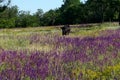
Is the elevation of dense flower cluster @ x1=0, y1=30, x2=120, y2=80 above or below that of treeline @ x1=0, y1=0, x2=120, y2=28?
above

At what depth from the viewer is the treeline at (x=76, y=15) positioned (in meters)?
92.8

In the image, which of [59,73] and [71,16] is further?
[71,16]

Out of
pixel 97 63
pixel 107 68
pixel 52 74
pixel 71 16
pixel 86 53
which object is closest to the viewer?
pixel 52 74

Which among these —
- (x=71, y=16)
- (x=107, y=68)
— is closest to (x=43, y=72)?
(x=107, y=68)

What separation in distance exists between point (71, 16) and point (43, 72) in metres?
114

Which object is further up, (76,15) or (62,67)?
(62,67)

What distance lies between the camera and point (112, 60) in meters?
8.23

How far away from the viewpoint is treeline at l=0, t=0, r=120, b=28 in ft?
304

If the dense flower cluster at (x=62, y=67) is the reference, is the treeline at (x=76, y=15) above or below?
below

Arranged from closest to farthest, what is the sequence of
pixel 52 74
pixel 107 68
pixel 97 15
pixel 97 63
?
pixel 52 74
pixel 107 68
pixel 97 63
pixel 97 15

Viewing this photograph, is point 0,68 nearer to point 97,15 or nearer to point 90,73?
point 90,73

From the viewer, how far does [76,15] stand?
12019 cm

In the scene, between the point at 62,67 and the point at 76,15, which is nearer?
the point at 62,67

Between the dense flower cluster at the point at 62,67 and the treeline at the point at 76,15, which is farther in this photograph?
the treeline at the point at 76,15
